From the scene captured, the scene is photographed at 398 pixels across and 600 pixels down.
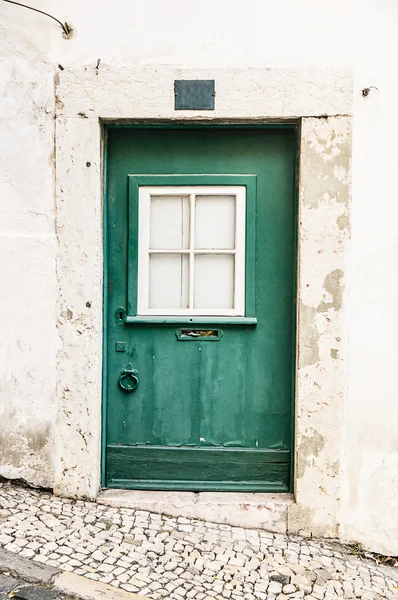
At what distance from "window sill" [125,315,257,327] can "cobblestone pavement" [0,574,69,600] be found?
1.56m

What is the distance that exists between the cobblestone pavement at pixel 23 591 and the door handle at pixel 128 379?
126cm

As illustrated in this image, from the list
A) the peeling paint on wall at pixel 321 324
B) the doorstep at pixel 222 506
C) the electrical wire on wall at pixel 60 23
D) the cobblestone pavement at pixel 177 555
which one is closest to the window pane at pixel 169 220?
the peeling paint on wall at pixel 321 324

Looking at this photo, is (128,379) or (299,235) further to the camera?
(128,379)

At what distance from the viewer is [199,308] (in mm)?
3334

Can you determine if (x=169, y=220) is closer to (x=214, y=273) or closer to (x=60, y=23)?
(x=214, y=273)

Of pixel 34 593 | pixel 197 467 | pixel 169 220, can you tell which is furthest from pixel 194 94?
pixel 34 593

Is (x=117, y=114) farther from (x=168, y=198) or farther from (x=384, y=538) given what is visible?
(x=384, y=538)

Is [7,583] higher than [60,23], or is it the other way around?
[60,23]

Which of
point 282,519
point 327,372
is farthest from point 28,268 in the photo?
point 282,519

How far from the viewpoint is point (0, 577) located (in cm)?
245

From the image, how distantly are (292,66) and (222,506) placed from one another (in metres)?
2.78

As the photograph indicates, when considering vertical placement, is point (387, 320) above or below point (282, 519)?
above

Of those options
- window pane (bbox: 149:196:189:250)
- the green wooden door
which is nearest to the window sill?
the green wooden door

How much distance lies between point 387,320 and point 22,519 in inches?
97.8
